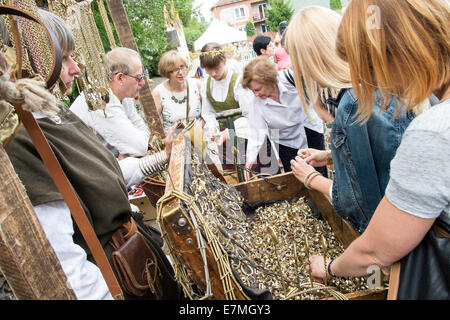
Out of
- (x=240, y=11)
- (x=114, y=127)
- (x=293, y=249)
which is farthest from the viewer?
(x=240, y=11)

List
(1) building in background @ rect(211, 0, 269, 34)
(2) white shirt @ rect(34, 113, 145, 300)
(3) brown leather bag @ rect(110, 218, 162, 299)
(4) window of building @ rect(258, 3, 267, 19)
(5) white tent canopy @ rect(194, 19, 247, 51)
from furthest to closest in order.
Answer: (4) window of building @ rect(258, 3, 267, 19) → (1) building in background @ rect(211, 0, 269, 34) → (5) white tent canopy @ rect(194, 19, 247, 51) → (3) brown leather bag @ rect(110, 218, 162, 299) → (2) white shirt @ rect(34, 113, 145, 300)

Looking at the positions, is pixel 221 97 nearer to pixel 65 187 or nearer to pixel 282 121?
pixel 282 121

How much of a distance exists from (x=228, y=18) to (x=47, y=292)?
5174cm

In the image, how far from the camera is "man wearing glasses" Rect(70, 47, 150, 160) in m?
2.30

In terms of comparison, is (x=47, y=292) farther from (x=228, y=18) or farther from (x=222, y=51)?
(x=228, y=18)

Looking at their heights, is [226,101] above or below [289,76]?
below

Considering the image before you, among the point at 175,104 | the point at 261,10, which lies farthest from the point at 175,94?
the point at 261,10

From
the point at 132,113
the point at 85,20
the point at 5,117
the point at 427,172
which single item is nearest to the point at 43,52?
the point at 5,117

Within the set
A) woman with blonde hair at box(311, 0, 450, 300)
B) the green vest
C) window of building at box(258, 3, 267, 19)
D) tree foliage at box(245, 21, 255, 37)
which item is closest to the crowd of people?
woman with blonde hair at box(311, 0, 450, 300)

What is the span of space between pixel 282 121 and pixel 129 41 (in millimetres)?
1983

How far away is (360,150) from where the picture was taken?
122 cm

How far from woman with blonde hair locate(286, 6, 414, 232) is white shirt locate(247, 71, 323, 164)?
1.05 meters

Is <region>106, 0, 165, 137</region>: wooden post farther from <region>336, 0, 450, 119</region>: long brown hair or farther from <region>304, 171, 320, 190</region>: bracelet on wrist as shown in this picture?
<region>336, 0, 450, 119</region>: long brown hair

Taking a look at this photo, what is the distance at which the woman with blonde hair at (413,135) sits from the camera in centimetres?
72
